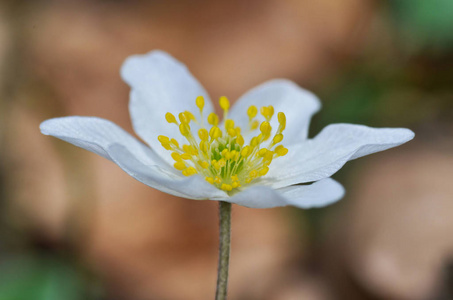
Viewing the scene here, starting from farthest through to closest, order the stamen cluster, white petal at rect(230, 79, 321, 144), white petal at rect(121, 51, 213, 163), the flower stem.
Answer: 1. white petal at rect(230, 79, 321, 144)
2. white petal at rect(121, 51, 213, 163)
3. the stamen cluster
4. the flower stem

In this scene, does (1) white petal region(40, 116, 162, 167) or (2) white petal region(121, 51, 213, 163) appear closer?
(1) white petal region(40, 116, 162, 167)

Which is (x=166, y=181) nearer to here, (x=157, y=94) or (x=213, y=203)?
(x=157, y=94)

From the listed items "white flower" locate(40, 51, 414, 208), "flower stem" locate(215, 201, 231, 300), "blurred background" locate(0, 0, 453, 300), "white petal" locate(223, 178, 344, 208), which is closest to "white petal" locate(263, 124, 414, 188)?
"white flower" locate(40, 51, 414, 208)

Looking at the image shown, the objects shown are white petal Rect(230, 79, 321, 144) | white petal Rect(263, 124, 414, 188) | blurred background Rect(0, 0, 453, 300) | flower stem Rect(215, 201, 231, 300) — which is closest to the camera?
flower stem Rect(215, 201, 231, 300)

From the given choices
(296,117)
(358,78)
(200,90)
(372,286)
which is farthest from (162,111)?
(358,78)

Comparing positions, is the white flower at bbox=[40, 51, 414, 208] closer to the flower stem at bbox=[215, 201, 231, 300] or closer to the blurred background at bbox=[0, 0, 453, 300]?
the flower stem at bbox=[215, 201, 231, 300]

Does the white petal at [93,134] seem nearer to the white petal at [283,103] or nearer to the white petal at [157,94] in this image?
the white petal at [157,94]

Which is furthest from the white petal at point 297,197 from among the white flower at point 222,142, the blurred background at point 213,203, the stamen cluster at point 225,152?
the blurred background at point 213,203
